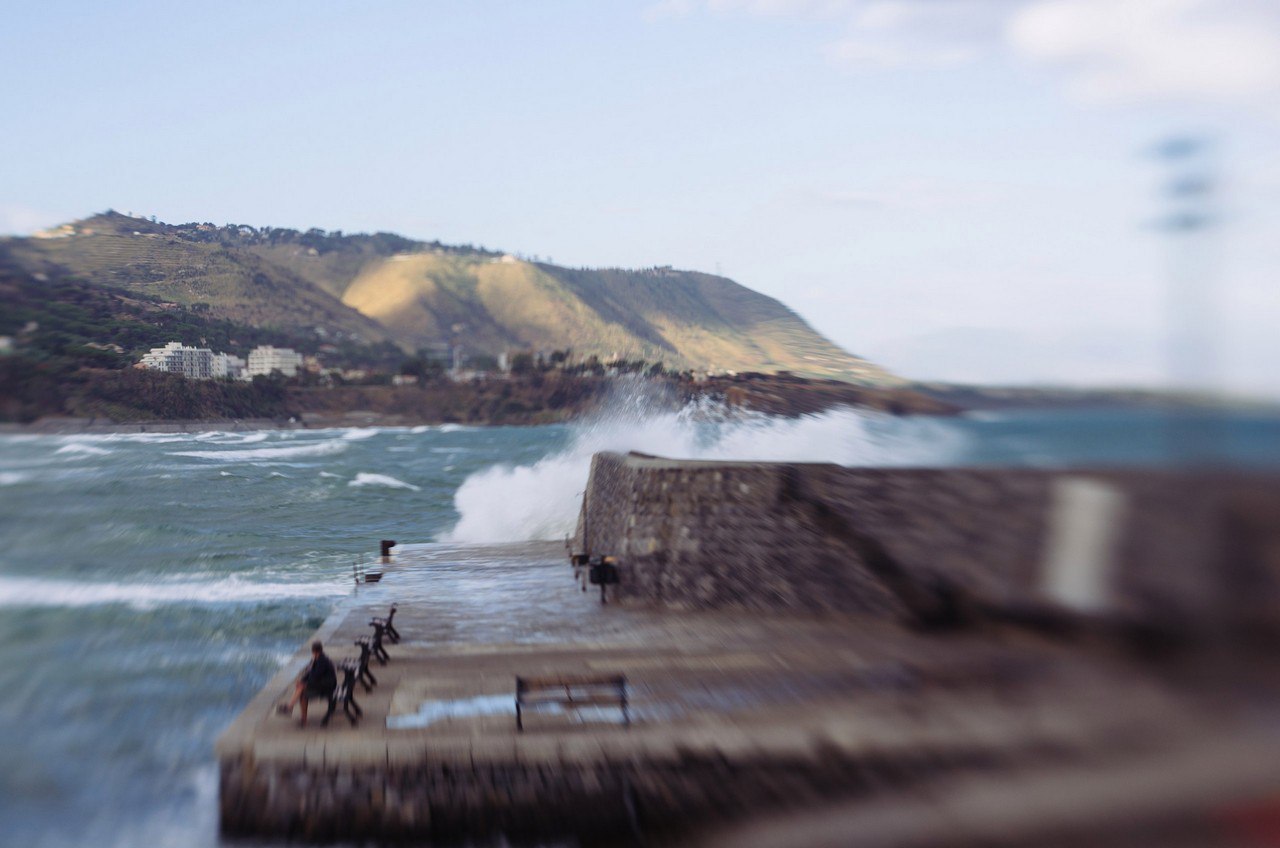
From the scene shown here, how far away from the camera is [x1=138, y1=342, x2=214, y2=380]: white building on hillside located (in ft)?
70.3

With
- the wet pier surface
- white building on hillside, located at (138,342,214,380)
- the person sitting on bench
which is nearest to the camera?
the wet pier surface

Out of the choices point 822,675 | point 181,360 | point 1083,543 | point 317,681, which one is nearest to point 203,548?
point 181,360

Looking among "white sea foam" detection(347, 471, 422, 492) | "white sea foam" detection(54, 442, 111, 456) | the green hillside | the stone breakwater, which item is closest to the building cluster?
the green hillside

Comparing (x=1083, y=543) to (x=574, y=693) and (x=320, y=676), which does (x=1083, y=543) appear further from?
(x=320, y=676)

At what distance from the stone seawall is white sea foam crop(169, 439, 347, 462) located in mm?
40023

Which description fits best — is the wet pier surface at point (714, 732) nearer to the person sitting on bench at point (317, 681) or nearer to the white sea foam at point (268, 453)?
the person sitting on bench at point (317, 681)

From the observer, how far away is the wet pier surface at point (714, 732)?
1.79 m

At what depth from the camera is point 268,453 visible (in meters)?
57.0

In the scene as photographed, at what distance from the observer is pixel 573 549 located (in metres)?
17.8

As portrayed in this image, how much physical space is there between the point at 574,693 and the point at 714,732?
1.61m

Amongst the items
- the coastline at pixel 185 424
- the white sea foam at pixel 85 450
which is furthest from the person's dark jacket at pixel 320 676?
the white sea foam at pixel 85 450

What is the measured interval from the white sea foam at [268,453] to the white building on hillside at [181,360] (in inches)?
1080

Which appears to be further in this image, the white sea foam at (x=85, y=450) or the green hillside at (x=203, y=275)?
the white sea foam at (x=85, y=450)

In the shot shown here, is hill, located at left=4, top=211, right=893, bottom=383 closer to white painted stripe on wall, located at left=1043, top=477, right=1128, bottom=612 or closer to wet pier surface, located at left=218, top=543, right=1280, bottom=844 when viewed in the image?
wet pier surface, located at left=218, top=543, right=1280, bottom=844
